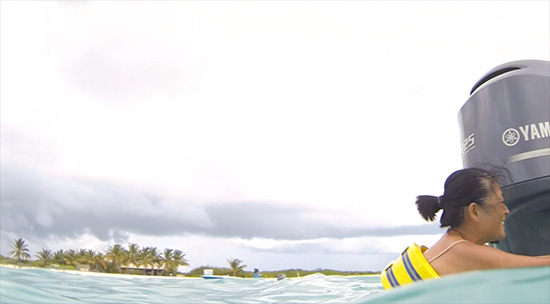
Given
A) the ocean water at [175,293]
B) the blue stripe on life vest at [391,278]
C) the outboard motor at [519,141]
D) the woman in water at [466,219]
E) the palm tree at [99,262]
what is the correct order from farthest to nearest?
the palm tree at [99,262] < the ocean water at [175,293] < the outboard motor at [519,141] < the blue stripe on life vest at [391,278] < the woman in water at [466,219]

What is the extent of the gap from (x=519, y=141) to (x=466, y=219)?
627 mm

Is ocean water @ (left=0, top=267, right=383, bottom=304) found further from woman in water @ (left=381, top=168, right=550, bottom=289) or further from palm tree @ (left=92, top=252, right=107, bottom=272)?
palm tree @ (left=92, top=252, right=107, bottom=272)

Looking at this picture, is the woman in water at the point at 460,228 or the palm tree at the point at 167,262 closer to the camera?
the woman in water at the point at 460,228

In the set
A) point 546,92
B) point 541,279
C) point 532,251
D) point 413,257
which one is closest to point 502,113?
point 546,92

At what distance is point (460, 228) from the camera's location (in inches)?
90.2

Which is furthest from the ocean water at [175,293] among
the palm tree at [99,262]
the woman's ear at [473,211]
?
the palm tree at [99,262]

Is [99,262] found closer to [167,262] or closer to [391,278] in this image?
[167,262]

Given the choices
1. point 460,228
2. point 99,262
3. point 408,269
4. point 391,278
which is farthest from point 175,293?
point 99,262

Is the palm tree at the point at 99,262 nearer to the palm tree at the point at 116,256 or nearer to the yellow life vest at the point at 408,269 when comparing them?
the palm tree at the point at 116,256

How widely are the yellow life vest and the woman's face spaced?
330 mm

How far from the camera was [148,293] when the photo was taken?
7.00 metres

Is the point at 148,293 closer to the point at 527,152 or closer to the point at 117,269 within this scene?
the point at 527,152

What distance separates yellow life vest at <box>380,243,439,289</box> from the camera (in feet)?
7.15

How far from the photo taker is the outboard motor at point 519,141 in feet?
8.13
